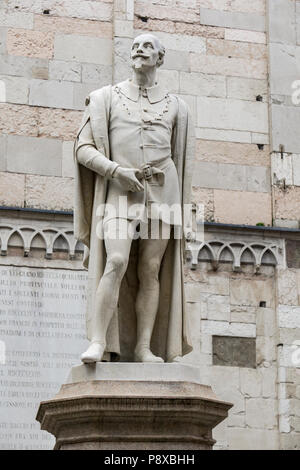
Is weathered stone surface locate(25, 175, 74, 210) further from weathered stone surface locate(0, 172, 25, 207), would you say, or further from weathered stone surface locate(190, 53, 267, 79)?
weathered stone surface locate(190, 53, 267, 79)

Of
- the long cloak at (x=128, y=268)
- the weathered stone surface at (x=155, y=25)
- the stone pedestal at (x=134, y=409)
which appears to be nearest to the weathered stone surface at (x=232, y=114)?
the weathered stone surface at (x=155, y=25)

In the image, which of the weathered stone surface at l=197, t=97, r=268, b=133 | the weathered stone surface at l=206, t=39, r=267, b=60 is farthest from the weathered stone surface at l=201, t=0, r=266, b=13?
the weathered stone surface at l=197, t=97, r=268, b=133

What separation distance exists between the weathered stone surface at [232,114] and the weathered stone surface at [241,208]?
0.81 metres

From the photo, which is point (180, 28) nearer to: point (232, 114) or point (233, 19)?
point (233, 19)

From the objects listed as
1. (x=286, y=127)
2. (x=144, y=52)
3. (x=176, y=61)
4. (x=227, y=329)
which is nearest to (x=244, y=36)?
(x=176, y=61)

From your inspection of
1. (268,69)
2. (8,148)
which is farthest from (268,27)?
(8,148)

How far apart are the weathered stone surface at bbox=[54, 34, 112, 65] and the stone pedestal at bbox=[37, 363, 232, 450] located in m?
5.59

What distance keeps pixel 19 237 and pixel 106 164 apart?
3.81 metres

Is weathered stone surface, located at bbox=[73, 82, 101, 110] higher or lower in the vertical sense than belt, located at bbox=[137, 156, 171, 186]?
higher

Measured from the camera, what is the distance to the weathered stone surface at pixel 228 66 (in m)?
11.7

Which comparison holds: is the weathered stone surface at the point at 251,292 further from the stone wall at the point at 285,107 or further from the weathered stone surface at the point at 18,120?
the weathered stone surface at the point at 18,120

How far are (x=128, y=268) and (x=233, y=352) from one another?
3754mm

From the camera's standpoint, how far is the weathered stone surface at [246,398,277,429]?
34.2ft

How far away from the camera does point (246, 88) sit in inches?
464
